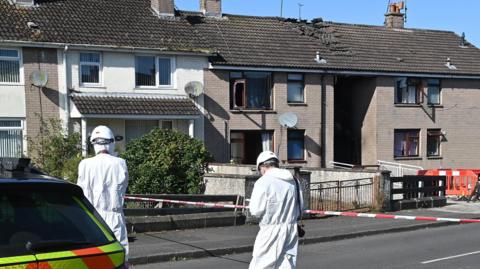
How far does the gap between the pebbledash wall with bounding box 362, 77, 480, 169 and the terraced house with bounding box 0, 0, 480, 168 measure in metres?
0.05

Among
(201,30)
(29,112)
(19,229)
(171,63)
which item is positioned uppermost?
(201,30)

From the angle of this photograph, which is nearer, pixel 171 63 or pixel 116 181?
pixel 116 181

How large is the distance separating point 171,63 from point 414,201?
10.2 metres

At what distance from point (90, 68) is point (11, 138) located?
3583mm

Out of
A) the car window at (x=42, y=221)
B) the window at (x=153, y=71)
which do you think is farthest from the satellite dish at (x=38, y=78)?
the car window at (x=42, y=221)

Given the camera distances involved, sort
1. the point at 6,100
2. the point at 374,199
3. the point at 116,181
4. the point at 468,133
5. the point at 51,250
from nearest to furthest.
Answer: the point at 51,250, the point at 116,181, the point at 374,199, the point at 6,100, the point at 468,133

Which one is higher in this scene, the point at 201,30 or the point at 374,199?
the point at 201,30

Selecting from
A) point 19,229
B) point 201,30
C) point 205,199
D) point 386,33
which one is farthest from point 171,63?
point 19,229

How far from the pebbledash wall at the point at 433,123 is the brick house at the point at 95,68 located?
8.57m

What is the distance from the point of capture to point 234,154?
24.6 meters

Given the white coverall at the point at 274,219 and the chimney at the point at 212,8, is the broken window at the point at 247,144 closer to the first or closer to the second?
the chimney at the point at 212,8

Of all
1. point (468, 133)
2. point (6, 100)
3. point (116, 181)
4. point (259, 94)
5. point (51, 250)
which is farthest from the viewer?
point (468, 133)

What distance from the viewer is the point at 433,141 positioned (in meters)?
29.3

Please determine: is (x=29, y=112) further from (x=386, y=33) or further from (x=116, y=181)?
(x=386, y=33)
